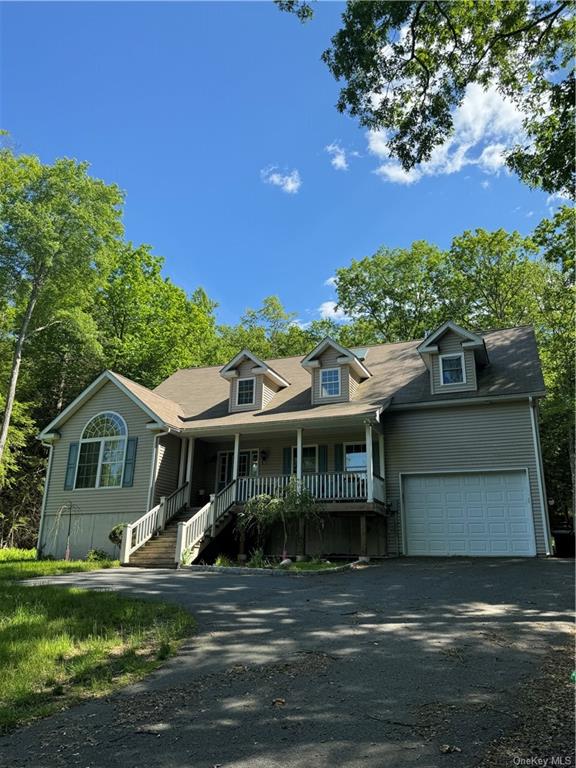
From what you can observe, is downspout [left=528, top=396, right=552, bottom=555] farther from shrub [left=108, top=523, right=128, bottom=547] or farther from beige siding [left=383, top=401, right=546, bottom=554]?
shrub [left=108, top=523, right=128, bottom=547]

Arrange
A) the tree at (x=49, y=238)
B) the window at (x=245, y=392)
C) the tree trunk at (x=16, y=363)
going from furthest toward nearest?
the tree at (x=49, y=238), the tree trunk at (x=16, y=363), the window at (x=245, y=392)

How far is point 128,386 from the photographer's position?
18203 mm

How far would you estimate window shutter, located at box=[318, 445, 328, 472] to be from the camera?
1791cm

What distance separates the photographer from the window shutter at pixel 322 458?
17906 mm

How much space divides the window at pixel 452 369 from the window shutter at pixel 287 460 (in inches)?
224

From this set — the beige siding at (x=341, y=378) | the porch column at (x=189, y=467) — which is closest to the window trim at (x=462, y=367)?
the beige siding at (x=341, y=378)

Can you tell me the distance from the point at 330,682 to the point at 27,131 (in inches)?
1122

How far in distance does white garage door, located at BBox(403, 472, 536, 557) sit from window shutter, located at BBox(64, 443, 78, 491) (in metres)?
11.2

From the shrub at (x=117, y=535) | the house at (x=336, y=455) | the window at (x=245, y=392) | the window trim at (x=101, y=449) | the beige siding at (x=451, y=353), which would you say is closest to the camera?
the house at (x=336, y=455)

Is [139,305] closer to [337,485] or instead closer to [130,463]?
[130,463]

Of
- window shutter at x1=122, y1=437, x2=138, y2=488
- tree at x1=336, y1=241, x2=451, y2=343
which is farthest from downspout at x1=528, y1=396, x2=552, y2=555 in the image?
tree at x1=336, y1=241, x2=451, y2=343

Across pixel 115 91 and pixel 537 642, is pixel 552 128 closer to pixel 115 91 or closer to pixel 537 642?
pixel 115 91

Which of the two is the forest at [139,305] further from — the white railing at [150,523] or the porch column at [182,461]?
the white railing at [150,523]

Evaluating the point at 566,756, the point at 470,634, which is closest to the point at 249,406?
the point at 470,634
